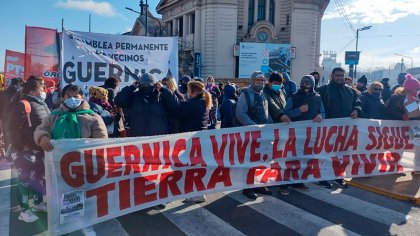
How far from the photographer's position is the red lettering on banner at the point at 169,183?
4402mm

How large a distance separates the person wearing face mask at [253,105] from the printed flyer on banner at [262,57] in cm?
2935

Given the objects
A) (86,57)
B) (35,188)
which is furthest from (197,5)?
(35,188)

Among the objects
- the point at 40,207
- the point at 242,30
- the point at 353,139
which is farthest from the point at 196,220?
the point at 242,30

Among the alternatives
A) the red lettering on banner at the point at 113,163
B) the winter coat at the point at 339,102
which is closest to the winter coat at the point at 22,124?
the red lettering on banner at the point at 113,163

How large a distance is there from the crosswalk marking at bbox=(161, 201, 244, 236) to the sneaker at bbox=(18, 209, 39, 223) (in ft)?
5.35

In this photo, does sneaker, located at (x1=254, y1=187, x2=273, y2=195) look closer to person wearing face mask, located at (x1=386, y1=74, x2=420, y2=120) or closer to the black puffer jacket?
the black puffer jacket

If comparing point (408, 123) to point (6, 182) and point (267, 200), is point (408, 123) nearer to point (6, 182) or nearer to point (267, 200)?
point (267, 200)

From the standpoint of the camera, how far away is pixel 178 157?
4527 millimetres

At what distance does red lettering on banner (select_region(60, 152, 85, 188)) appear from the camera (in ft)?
12.1

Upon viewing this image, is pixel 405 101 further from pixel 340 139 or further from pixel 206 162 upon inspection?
pixel 206 162

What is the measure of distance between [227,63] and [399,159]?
29.1 m

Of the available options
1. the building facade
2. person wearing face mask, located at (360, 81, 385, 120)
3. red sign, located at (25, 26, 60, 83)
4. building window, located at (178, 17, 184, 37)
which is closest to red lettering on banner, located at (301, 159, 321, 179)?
person wearing face mask, located at (360, 81, 385, 120)

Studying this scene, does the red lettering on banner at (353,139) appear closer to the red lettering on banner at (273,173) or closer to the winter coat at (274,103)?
the winter coat at (274,103)

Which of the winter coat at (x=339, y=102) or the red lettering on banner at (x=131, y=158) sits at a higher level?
the winter coat at (x=339, y=102)
